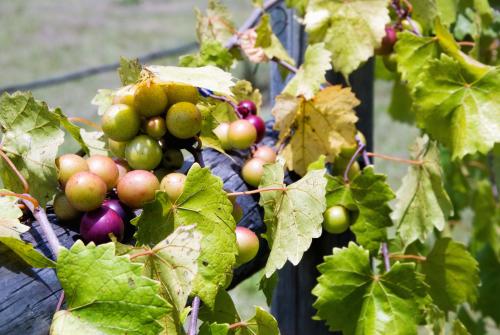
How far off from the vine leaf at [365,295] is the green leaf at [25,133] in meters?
0.42

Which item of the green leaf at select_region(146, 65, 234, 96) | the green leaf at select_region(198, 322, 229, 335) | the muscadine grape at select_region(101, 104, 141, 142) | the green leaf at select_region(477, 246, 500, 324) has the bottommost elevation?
the green leaf at select_region(477, 246, 500, 324)

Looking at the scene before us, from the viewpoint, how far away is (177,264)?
71 cm

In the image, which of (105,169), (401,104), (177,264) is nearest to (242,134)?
(105,169)

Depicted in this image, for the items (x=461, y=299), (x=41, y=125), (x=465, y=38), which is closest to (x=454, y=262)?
(x=461, y=299)

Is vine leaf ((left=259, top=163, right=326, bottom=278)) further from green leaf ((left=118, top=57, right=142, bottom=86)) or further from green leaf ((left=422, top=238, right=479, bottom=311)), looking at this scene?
green leaf ((left=422, top=238, right=479, bottom=311))

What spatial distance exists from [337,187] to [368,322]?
0.23 metres

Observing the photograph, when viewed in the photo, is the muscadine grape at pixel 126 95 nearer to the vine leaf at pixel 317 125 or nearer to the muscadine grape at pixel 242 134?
the muscadine grape at pixel 242 134

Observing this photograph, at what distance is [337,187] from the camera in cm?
112

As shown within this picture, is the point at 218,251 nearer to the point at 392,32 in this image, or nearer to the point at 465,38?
the point at 392,32

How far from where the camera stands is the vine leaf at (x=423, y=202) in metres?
1.17

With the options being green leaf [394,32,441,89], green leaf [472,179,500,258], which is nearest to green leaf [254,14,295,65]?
green leaf [394,32,441,89]

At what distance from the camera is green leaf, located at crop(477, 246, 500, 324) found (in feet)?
6.37

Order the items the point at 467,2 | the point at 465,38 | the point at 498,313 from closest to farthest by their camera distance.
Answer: the point at 467,2
the point at 465,38
the point at 498,313

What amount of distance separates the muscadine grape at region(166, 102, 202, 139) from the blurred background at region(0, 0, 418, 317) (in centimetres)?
341
